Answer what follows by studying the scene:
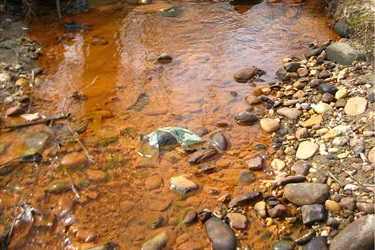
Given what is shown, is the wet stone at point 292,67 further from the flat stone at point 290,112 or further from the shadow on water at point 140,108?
the flat stone at point 290,112

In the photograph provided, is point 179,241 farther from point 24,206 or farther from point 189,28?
point 189,28

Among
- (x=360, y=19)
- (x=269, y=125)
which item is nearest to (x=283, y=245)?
(x=269, y=125)

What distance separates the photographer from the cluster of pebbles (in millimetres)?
2875

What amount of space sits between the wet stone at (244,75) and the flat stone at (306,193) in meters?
2.10

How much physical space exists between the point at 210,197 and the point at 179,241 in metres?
0.55

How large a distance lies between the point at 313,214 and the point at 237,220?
63 cm

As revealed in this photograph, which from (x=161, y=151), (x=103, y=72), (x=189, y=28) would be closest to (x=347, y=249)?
(x=161, y=151)

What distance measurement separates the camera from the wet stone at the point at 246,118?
4207mm

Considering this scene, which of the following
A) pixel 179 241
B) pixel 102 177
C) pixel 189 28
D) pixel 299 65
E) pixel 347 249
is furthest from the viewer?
pixel 189 28

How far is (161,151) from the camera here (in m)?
3.87

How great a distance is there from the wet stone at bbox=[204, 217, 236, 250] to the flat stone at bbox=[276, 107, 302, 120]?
1.68 m

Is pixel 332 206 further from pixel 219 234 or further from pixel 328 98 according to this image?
pixel 328 98

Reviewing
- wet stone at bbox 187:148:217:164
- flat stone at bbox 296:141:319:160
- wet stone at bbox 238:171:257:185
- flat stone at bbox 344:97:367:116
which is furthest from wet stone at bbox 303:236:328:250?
flat stone at bbox 344:97:367:116

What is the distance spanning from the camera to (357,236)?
259cm
